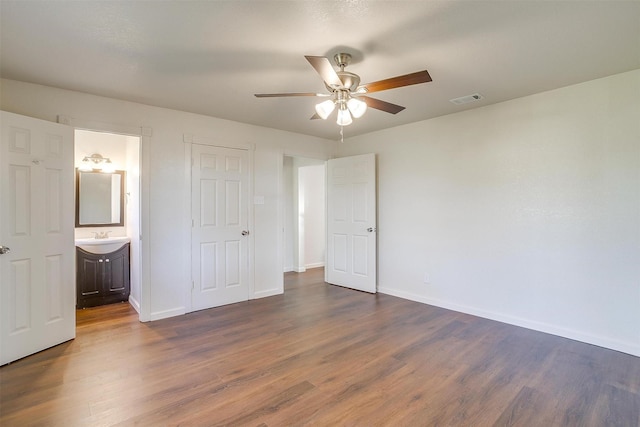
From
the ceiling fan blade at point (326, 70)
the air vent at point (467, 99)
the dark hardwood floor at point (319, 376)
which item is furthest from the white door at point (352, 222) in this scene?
the ceiling fan blade at point (326, 70)

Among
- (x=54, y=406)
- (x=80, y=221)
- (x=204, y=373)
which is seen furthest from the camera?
(x=80, y=221)

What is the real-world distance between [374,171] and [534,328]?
2759 mm

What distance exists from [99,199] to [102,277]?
47.5 inches

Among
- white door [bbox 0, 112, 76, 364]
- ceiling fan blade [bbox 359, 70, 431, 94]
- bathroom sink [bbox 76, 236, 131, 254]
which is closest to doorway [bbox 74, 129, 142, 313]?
bathroom sink [bbox 76, 236, 131, 254]

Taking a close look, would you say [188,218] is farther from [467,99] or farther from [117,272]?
[467,99]

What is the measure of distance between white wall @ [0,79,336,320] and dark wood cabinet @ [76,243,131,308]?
3.58ft

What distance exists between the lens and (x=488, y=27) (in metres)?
2.06

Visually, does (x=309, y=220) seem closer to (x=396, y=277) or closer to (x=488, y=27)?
(x=396, y=277)

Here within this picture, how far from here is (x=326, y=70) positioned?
6.70 feet

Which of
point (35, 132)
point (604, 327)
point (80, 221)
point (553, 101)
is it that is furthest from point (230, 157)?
point (604, 327)

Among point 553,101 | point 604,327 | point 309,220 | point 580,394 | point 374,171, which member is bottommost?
point 580,394

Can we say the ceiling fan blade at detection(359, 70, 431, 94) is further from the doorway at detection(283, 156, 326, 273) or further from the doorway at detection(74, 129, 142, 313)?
the doorway at detection(283, 156, 326, 273)

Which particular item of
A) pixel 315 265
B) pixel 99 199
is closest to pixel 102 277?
pixel 99 199

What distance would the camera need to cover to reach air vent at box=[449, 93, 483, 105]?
3293 millimetres
